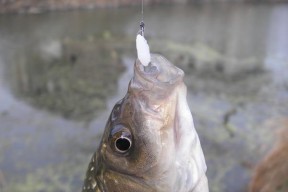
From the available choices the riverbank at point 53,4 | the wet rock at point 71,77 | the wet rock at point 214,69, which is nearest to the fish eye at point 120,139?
the wet rock at point 71,77

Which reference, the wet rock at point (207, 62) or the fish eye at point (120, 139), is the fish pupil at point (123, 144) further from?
the wet rock at point (207, 62)

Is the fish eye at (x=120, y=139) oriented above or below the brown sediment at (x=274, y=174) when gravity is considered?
above

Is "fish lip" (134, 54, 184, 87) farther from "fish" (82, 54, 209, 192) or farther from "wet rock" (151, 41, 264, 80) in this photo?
"wet rock" (151, 41, 264, 80)

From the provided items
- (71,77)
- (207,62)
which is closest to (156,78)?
(71,77)

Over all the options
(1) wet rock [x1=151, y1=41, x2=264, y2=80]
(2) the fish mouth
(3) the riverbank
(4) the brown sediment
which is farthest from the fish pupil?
(3) the riverbank

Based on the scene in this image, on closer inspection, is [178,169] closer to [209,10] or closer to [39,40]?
[39,40]
